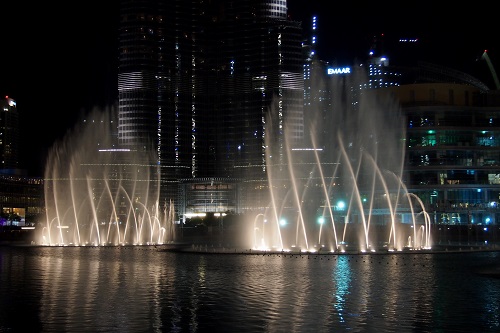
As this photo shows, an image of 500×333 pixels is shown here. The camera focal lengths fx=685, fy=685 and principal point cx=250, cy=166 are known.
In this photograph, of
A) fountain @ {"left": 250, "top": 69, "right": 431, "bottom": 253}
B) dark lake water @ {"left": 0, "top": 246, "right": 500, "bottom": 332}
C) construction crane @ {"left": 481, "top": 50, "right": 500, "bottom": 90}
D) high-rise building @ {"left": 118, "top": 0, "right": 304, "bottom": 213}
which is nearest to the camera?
dark lake water @ {"left": 0, "top": 246, "right": 500, "bottom": 332}

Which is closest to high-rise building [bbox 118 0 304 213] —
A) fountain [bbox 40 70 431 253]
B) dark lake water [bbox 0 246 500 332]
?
fountain [bbox 40 70 431 253]

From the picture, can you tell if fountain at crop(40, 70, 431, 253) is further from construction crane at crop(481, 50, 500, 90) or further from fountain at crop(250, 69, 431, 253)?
construction crane at crop(481, 50, 500, 90)

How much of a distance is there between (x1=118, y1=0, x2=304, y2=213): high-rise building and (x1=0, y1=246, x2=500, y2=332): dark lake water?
413 ft

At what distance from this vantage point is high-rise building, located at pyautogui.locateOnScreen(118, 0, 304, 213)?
172 metres

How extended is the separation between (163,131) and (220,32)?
36.7 meters

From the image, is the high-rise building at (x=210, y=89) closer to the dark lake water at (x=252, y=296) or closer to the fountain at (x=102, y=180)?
the fountain at (x=102, y=180)

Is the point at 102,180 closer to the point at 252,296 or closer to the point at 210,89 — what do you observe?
the point at 210,89

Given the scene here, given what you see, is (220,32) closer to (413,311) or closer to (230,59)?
(230,59)

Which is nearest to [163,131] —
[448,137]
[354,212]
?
[354,212]

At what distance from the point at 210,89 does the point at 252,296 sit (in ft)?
553

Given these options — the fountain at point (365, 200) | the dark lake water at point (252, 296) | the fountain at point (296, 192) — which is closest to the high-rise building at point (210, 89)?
the fountain at point (296, 192)

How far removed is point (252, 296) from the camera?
27.4 meters

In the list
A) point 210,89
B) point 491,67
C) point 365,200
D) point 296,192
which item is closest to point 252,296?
point 296,192

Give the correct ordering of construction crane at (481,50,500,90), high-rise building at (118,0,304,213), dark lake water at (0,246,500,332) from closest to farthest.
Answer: dark lake water at (0,246,500,332), construction crane at (481,50,500,90), high-rise building at (118,0,304,213)
